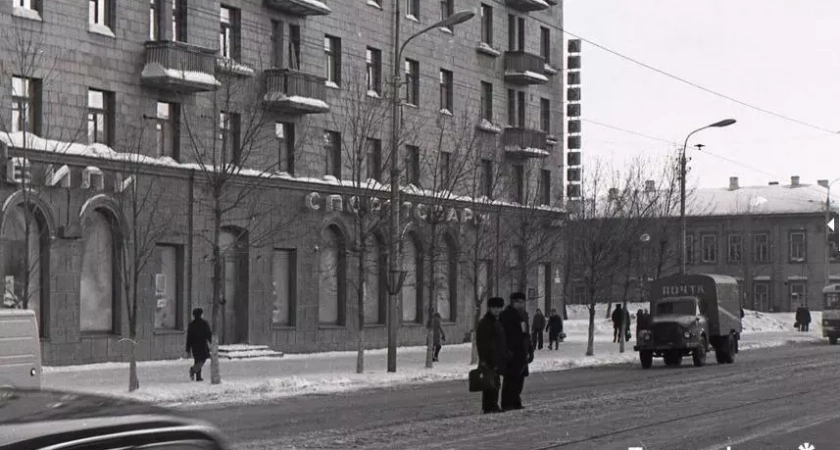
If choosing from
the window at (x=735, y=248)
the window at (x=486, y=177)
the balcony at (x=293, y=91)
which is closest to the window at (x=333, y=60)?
the balcony at (x=293, y=91)

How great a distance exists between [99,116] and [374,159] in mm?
13206

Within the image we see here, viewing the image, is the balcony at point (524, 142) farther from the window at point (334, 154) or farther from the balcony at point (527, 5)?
the window at point (334, 154)

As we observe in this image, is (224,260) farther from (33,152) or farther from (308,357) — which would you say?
(33,152)

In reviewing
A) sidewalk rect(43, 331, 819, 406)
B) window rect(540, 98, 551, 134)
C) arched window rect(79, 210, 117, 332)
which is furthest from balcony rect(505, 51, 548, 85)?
arched window rect(79, 210, 117, 332)

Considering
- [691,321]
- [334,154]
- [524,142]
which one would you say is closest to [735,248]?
[524,142]

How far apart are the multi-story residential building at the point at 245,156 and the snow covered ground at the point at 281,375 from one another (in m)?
1.85

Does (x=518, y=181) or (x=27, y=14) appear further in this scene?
(x=518, y=181)

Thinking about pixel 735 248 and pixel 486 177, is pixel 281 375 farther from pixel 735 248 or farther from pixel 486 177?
pixel 735 248

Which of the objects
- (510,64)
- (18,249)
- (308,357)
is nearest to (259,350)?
(308,357)

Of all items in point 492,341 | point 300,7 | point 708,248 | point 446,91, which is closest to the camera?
point 492,341

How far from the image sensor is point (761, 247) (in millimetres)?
102562

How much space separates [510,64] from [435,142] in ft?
21.8

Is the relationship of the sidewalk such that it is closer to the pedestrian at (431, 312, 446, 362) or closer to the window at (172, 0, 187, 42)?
the pedestrian at (431, 312, 446, 362)

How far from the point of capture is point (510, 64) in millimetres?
53844
